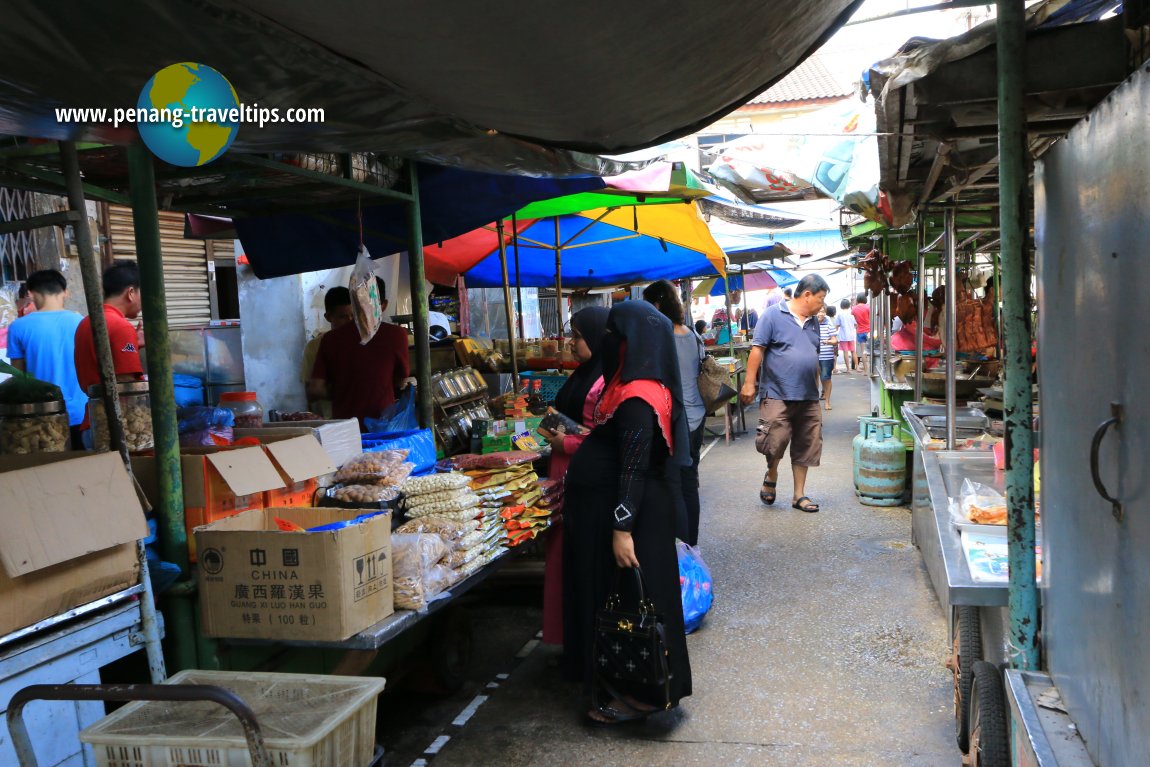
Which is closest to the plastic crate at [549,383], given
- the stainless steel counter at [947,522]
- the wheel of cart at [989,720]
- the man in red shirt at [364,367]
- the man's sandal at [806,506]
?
the man in red shirt at [364,367]

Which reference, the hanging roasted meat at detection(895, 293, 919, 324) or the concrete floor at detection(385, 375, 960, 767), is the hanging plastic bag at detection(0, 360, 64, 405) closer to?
the concrete floor at detection(385, 375, 960, 767)

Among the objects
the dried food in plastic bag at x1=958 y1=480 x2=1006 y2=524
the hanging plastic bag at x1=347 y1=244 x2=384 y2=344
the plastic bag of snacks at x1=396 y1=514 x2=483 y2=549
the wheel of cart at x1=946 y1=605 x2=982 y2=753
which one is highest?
the hanging plastic bag at x1=347 y1=244 x2=384 y2=344

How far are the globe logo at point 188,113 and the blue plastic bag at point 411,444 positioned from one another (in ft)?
5.89

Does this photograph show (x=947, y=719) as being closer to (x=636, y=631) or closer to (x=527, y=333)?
(x=636, y=631)

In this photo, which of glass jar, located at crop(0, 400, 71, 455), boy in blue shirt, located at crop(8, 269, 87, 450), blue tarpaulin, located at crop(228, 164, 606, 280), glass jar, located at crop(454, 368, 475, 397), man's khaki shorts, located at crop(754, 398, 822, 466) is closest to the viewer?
glass jar, located at crop(0, 400, 71, 455)

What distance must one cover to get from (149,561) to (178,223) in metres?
5.89

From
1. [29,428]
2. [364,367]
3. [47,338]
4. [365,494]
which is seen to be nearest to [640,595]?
[365,494]

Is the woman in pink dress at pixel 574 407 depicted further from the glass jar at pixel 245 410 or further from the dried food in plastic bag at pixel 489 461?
the glass jar at pixel 245 410

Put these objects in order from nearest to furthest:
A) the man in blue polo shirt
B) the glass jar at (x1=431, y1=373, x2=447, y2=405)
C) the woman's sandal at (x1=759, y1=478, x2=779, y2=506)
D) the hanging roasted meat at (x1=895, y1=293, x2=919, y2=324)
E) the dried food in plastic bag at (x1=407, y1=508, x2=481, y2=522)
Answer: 1. the dried food in plastic bag at (x1=407, y1=508, x2=481, y2=522)
2. the glass jar at (x1=431, y1=373, x2=447, y2=405)
3. the man in blue polo shirt
4. the woman's sandal at (x1=759, y1=478, x2=779, y2=506)
5. the hanging roasted meat at (x1=895, y1=293, x2=919, y2=324)

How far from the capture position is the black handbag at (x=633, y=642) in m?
3.68

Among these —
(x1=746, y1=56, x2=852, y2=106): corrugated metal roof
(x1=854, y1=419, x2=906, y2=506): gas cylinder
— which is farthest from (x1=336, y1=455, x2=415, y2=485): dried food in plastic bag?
(x1=746, y1=56, x2=852, y2=106): corrugated metal roof

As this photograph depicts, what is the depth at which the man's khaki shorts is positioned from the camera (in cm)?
794

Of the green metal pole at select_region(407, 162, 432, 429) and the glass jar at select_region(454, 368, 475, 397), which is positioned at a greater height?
the green metal pole at select_region(407, 162, 432, 429)

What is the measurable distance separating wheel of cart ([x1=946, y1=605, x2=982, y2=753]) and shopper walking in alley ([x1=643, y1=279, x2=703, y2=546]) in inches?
94.0
